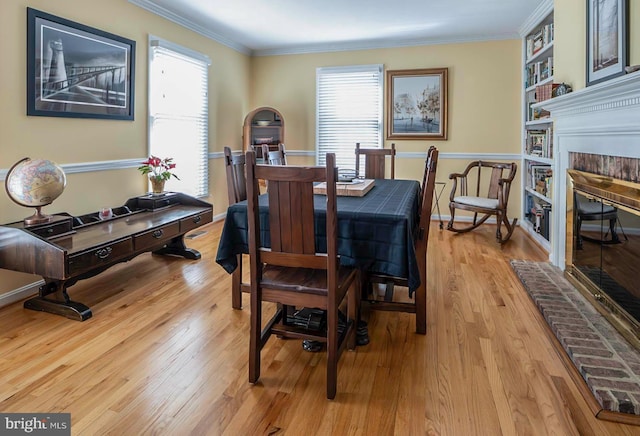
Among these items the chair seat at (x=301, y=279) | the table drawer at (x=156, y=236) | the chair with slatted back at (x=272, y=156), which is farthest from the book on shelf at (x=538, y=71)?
the table drawer at (x=156, y=236)

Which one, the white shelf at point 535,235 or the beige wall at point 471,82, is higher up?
the beige wall at point 471,82

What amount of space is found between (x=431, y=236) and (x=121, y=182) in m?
3.37

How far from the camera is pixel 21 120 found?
2.82 metres

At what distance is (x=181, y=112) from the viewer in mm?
4562

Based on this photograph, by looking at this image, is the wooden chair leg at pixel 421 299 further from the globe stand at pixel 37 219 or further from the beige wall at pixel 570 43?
the globe stand at pixel 37 219

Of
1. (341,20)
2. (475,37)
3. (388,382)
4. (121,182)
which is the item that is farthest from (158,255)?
(475,37)

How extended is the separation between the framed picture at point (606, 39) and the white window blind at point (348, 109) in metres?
3.15

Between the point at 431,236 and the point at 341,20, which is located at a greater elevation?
the point at 341,20

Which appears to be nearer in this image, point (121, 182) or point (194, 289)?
point (194, 289)

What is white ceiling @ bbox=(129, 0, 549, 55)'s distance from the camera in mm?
4109

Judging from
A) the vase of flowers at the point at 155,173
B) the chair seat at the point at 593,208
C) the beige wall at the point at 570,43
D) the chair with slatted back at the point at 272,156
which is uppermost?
the beige wall at the point at 570,43

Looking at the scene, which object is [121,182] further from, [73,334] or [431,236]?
[431,236]

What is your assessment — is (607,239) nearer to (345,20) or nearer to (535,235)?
(535,235)

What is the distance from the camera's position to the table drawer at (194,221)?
351 centimetres
